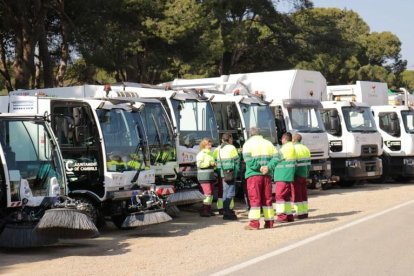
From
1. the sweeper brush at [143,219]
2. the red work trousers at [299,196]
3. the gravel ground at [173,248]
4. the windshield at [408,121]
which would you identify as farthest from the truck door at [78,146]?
the windshield at [408,121]

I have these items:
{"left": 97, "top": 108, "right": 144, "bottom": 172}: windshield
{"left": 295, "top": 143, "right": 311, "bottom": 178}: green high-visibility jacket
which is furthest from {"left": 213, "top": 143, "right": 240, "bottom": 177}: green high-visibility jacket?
{"left": 97, "top": 108, "right": 144, "bottom": 172}: windshield

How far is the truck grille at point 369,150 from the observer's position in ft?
72.1

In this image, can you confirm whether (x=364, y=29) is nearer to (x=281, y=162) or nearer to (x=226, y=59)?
(x=226, y=59)

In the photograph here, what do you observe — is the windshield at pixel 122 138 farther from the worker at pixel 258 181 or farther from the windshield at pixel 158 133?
the worker at pixel 258 181

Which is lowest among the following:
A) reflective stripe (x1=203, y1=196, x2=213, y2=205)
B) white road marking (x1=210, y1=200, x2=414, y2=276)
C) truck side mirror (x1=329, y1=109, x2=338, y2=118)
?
white road marking (x1=210, y1=200, x2=414, y2=276)

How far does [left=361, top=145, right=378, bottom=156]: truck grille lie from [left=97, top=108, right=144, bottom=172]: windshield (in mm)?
10933

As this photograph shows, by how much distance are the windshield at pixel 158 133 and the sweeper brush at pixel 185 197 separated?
753 millimetres

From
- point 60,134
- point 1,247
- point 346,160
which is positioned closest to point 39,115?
point 60,134

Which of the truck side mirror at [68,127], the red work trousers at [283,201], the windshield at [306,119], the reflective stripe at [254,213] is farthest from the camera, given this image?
the windshield at [306,119]

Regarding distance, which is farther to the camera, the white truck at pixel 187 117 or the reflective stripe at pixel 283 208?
the white truck at pixel 187 117

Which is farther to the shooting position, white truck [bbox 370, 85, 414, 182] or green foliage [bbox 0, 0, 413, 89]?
green foliage [bbox 0, 0, 413, 89]

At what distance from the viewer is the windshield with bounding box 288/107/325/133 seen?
1969 centimetres

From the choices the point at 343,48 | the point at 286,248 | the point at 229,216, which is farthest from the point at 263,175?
the point at 343,48

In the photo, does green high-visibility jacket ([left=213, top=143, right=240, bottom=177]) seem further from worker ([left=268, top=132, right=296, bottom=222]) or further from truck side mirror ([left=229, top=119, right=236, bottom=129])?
truck side mirror ([left=229, top=119, right=236, bottom=129])
